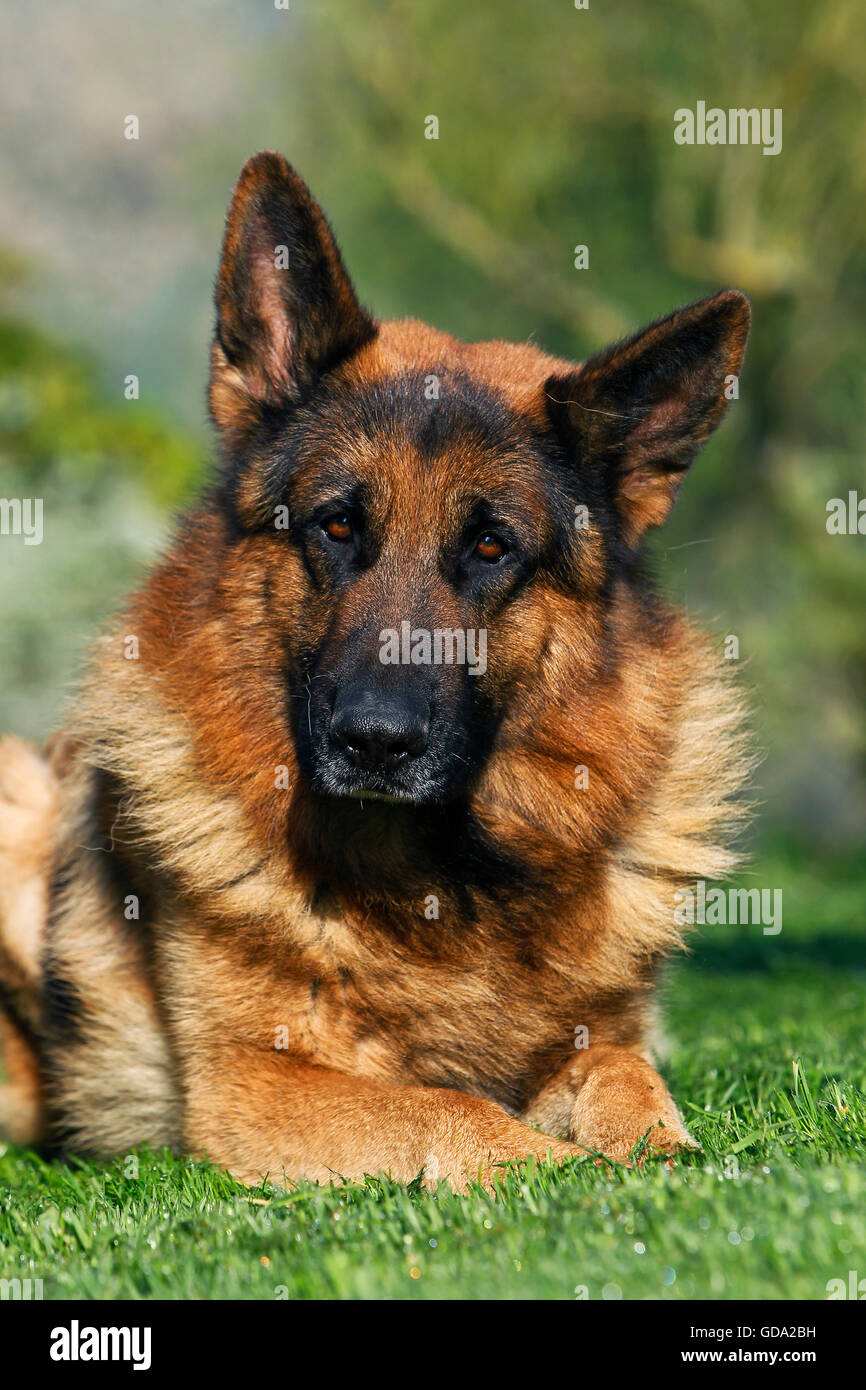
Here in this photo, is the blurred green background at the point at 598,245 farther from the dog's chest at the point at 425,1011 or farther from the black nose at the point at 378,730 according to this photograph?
the black nose at the point at 378,730

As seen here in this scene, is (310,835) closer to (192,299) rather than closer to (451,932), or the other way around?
(451,932)

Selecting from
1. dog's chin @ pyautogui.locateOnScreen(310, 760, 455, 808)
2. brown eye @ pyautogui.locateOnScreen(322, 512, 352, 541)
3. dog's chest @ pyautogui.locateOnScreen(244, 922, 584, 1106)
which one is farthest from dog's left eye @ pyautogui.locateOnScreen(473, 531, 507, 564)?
dog's chest @ pyautogui.locateOnScreen(244, 922, 584, 1106)

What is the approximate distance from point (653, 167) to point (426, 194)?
2.92 m

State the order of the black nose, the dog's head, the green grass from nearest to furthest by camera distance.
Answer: the green grass → the black nose → the dog's head

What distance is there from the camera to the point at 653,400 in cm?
453

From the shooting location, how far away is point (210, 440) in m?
4.98

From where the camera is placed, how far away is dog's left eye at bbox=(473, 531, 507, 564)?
14.4 ft

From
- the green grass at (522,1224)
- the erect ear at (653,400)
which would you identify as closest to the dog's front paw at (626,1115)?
the green grass at (522,1224)

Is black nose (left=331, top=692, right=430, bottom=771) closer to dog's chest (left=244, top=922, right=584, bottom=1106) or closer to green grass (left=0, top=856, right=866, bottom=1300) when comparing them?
dog's chest (left=244, top=922, right=584, bottom=1106)
